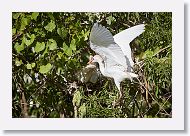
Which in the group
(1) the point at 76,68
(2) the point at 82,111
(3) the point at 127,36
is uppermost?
(3) the point at 127,36

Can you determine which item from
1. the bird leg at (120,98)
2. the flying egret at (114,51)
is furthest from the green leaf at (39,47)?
the bird leg at (120,98)

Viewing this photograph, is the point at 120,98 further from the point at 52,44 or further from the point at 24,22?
the point at 24,22

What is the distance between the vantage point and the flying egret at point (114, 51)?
2.93 m

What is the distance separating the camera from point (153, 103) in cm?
296

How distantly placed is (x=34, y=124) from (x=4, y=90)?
0.18 m

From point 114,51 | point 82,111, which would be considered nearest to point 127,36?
point 114,51

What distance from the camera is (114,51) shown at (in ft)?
9.66

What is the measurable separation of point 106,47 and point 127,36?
95mm

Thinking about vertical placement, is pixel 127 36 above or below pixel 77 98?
above

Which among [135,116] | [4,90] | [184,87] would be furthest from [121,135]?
[4,90]

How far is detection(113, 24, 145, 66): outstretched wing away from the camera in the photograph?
9.64 feet

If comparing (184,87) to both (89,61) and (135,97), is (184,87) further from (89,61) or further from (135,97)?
(89,61)

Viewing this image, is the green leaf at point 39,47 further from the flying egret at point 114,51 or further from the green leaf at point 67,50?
the flying egret at point 114,51

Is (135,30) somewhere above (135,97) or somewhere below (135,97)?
above
